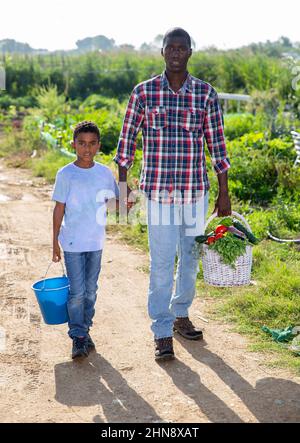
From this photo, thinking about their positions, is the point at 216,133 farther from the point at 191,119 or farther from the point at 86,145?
the point at 86,145

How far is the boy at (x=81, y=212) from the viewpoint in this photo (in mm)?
4148

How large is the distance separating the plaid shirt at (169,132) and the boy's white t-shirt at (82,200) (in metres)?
0.20

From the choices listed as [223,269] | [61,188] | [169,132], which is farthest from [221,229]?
[61,188]

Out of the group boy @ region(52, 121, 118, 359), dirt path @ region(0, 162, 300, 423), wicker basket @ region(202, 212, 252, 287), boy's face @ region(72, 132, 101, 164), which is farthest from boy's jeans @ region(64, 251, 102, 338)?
wicker basket @ region(202, 212, 252, 287)

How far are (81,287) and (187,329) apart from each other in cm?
82

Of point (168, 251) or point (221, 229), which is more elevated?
point (221, 229)

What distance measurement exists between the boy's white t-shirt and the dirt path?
2.42 feet

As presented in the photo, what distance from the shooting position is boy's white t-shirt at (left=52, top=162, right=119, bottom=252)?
4.16 metres

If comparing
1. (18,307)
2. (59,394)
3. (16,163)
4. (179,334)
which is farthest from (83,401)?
(16,163)

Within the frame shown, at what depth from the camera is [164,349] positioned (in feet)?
13.9

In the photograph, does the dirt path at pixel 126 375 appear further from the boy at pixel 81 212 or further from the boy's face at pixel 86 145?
the boy's face at pixel 86 145

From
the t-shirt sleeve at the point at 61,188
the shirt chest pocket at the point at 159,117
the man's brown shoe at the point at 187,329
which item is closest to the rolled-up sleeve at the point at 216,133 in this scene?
the shirt chest pocket at the point at 159,117

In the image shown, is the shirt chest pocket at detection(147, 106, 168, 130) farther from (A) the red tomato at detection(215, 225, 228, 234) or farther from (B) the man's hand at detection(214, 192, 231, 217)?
(A) the red tomato at detection(215, 225, 228, 234)

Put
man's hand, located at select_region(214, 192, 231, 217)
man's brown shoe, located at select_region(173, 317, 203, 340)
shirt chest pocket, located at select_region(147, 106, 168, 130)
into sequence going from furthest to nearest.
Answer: man's brown shoe, located at select_region(173, 317, 203, 340)
man's hand, located at select_region(214, 192, 231, 217)
shirt chest pocket, located at select_region(147, 106, 168, 130)
